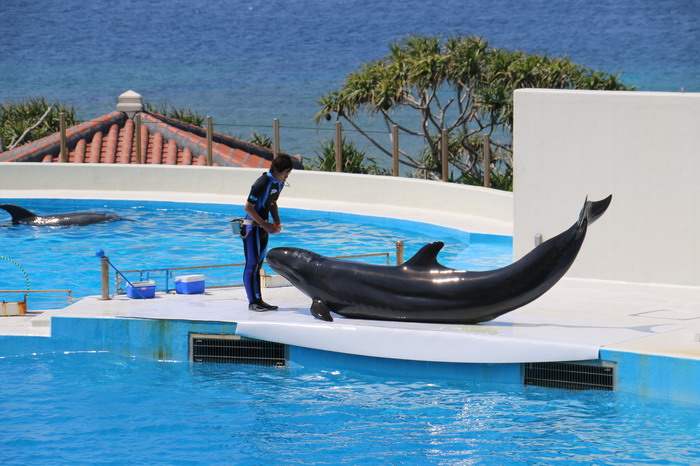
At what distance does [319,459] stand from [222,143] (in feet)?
57.9

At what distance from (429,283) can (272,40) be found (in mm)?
74496

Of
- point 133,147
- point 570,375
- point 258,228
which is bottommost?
point 570,375

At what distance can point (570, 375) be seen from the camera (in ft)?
25.9

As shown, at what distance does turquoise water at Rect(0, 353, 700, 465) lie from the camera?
701 centimetres

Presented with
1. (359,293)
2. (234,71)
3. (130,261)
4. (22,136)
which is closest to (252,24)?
(234,71)

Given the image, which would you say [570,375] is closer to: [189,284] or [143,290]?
[189,284]

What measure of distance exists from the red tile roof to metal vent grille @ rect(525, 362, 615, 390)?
14.3m

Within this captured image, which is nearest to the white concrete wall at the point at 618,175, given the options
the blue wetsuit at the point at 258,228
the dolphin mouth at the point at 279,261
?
the dolphin mouth at the point at 279,261

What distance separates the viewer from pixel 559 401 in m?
7.83

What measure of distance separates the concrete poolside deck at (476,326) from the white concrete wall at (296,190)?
5318 mm

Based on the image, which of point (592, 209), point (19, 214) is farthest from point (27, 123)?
point (592, 209)

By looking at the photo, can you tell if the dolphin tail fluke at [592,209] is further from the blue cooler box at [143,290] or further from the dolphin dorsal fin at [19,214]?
the dolphin dorsal fin at [19,214]

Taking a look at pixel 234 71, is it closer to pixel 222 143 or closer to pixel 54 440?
pixel 222 143

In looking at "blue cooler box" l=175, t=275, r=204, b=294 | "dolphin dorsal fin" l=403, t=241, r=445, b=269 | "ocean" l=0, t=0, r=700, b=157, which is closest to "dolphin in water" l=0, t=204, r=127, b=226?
"blue cooler box" l=175, t=275, r=204, b=294
